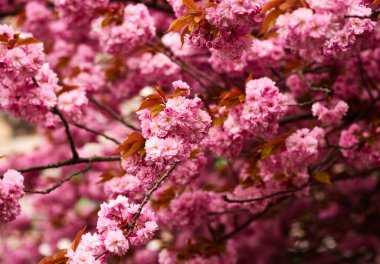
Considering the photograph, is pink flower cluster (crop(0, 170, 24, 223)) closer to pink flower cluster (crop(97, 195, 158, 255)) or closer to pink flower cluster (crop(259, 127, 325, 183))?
pink flower cluster (crop(97, 195, 158, 255))

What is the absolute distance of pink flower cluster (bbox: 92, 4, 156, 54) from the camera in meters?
3.78

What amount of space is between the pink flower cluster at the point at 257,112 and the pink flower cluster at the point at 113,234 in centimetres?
80

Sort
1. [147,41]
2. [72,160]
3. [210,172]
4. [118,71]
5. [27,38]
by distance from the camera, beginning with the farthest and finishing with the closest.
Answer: [210,172] → [118,71] → [147,41] → [72,160] → [27,38]

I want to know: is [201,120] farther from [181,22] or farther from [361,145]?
[361,145]

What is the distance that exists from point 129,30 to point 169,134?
1.52 metres

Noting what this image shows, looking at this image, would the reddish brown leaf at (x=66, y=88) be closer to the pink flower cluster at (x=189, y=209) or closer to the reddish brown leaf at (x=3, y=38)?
the reddish brown leaf at (x=3, y=38)

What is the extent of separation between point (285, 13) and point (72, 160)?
1.72 metres

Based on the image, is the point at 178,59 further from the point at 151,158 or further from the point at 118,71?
the point at 151,158

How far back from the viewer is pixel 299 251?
22.6ft

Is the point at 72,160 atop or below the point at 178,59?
below

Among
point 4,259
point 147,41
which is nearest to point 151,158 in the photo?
point 147,41

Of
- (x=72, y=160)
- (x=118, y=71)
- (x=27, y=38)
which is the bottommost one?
(x=72, y=160)

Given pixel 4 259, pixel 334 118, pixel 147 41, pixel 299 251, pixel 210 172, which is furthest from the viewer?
pixel 4 259

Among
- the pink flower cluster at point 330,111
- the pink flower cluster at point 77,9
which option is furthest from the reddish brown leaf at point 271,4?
the pink flower cluster at point 77,9
